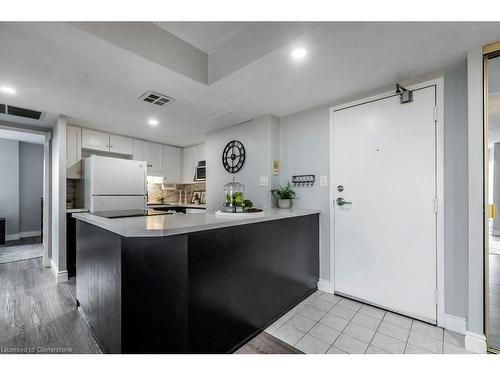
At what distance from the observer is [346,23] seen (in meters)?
1.33

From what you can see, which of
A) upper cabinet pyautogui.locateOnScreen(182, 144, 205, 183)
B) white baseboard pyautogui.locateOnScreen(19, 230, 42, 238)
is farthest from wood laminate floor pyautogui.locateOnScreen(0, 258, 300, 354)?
white baseboard pyautogui.locateOnScreen(19, 230, 42, 238)

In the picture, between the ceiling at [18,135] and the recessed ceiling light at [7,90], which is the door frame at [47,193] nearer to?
the ceiling at [18,135]

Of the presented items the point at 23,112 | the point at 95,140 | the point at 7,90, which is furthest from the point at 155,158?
the point at 7,90

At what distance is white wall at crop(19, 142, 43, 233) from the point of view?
5.36 metres

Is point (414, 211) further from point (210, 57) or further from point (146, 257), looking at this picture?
point (210, 57)

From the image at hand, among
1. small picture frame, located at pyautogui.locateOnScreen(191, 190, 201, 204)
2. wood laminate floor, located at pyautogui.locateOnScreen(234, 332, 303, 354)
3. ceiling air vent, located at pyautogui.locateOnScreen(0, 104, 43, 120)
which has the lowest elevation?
wood laminate floor, located at pyautogui.locateOnScreen(234, 332, 303, 354)

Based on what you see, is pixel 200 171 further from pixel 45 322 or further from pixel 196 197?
pixel 45 322

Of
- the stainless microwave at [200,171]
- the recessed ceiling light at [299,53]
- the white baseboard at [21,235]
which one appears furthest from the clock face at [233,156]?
the white baseboard at [21,235]

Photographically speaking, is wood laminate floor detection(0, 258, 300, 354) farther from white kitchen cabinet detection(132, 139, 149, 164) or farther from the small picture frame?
the small picture frame

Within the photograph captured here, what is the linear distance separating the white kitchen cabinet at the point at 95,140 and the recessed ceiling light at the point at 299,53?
3.36 metres

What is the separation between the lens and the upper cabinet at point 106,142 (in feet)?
11.2

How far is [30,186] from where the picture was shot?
18.0 feet

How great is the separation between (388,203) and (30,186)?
24.9ft

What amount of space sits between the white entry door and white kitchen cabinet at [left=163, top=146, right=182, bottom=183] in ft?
11.2
